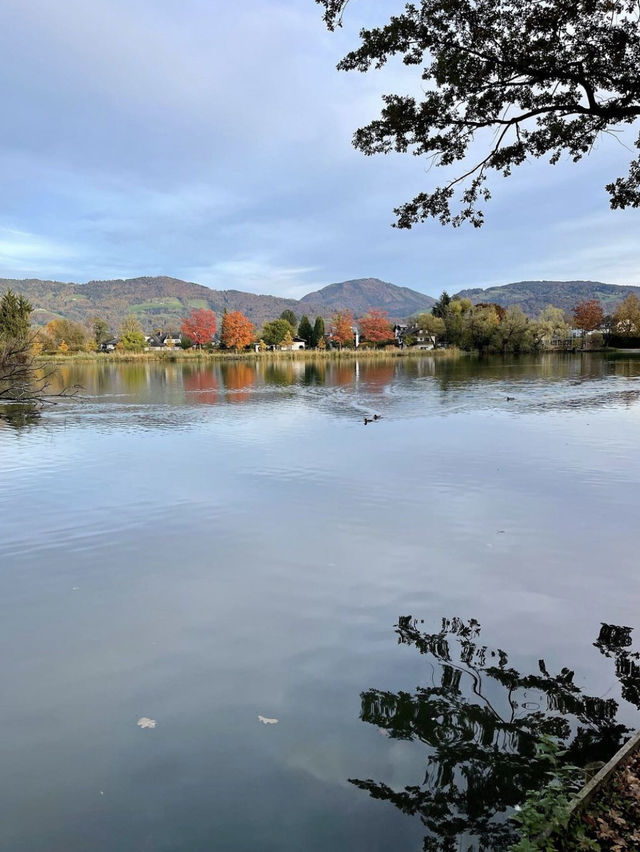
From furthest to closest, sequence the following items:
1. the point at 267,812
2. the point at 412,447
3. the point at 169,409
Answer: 1. the point at 169,409
2. the point at 412,447
3. the point at 267,812

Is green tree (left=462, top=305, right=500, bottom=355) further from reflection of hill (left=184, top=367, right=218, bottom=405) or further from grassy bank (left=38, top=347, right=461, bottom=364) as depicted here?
reflection of hill (left=184, top=367, right=218, bottom=405)

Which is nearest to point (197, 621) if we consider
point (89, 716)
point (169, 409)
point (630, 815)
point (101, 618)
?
point (101, 618)

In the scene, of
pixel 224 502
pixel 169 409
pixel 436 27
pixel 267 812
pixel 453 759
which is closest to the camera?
pixel 267 812

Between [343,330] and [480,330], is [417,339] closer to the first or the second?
[343,330]

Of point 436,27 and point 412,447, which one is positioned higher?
point 436,27

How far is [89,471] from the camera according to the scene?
1706cm

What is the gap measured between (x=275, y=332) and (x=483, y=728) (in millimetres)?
130176

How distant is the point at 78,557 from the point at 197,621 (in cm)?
384

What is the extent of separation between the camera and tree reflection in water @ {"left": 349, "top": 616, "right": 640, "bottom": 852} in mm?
4215

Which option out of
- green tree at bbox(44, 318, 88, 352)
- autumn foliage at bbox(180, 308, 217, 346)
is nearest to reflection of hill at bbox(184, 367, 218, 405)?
green tree at bbox(44, 318, 88, 352)

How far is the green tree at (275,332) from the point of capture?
430 ft

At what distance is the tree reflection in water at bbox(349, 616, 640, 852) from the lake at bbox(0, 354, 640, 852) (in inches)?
0.9

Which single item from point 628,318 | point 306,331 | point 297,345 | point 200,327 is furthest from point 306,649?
point 628,318

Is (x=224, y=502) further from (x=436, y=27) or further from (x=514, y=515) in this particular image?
(x=436, y=27)
